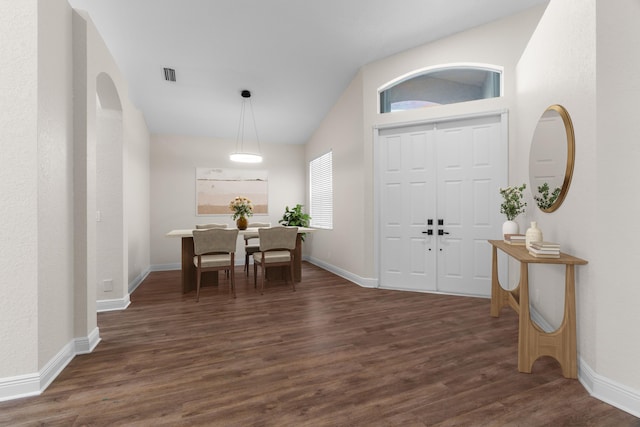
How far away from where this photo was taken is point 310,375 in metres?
2.12

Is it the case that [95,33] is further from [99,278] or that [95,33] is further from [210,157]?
[210,157]

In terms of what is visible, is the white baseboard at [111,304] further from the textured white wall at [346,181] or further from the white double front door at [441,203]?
the white double front door at [441,203]

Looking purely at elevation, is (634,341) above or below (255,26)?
below

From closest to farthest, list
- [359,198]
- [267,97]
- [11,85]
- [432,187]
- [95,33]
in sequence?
[11,85] → [95,33] → [432,187] → [359,198] → [267,97]

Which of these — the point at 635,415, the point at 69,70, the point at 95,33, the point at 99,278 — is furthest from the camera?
the point at 99,278

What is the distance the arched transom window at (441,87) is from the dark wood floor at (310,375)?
282 centimetres

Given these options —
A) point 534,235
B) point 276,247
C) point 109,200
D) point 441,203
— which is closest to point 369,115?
point 441,203

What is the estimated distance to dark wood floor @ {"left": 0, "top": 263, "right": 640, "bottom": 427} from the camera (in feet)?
Result: 5.52

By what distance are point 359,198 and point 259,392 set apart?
3.35m

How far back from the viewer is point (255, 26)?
358cm

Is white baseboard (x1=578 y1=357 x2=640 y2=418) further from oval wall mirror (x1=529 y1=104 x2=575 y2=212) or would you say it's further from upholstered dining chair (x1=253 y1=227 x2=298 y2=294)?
upholstered dining chair (x1=253 y1=227 x2=298 y2=294)

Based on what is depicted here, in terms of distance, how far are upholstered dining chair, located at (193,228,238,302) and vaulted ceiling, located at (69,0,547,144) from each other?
2455mm

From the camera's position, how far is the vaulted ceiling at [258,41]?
131 inches

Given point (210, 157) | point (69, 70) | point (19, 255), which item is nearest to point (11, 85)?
point (69, 70)
